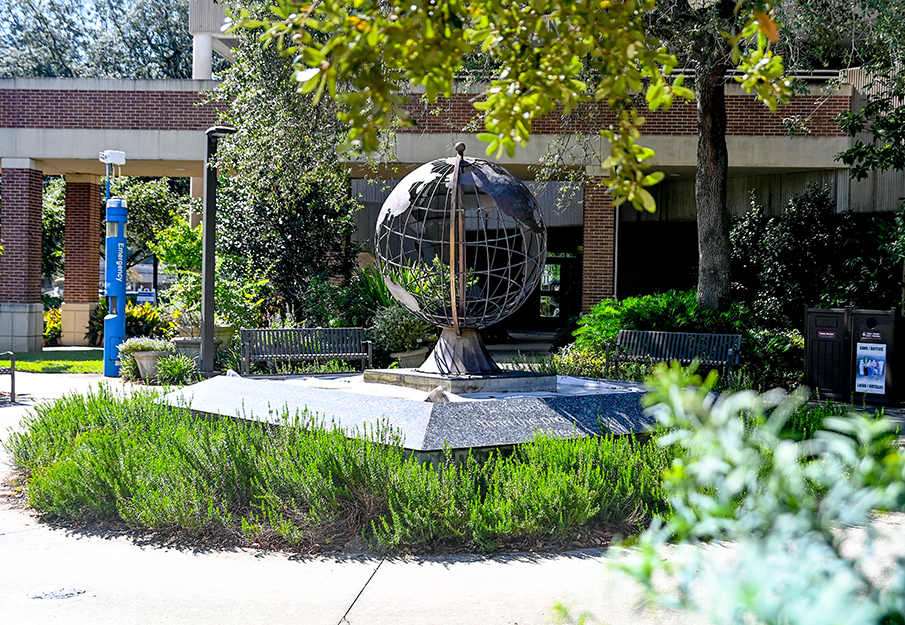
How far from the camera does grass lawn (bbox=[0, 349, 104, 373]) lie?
56.8 ft

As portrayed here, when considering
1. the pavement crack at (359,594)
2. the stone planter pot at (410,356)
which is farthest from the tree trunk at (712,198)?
the pavement crack at (359,594)

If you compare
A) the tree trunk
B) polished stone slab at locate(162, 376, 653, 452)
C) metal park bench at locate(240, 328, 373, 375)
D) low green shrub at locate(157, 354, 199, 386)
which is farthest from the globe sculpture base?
the tree trunk

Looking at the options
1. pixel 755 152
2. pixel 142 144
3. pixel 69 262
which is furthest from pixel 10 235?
pixel 755 152

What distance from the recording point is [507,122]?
3.26m

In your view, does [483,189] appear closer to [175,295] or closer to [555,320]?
[175,295]

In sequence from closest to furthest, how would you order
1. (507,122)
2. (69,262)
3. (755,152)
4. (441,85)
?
(441,85) → (507,122) → (755,152) → (69,262)

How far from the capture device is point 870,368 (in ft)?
42.3

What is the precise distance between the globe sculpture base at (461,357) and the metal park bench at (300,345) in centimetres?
292

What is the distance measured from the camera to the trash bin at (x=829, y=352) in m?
13.2

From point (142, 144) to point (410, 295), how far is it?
1291 centimetres

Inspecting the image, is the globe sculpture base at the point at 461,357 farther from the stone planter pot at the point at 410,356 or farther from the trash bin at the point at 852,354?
the trash bin at the point at 852,354

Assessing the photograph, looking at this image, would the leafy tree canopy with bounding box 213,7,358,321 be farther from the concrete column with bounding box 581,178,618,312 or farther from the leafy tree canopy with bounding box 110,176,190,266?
the leafy tree canopy with bounding box 110,176,190,266

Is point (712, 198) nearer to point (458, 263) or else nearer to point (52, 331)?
point (458, 263)

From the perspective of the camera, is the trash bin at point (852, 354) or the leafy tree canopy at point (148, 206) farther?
the leafy tree canopy at point (148, 206)
